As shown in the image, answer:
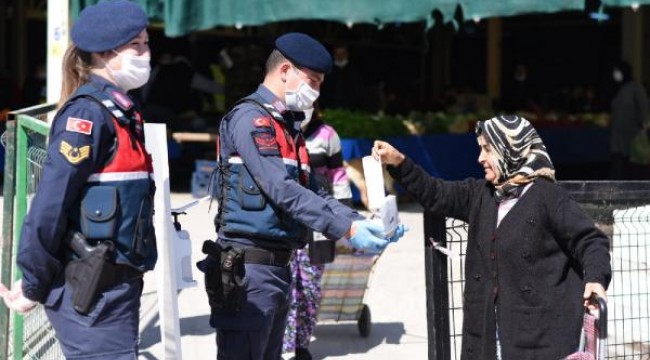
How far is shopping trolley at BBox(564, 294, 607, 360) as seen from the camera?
3992 mm

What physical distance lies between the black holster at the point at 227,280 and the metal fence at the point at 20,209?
3.24 feet

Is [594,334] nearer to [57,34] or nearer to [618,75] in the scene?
[57,34]

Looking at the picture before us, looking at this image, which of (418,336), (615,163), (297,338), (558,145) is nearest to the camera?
(297,338)

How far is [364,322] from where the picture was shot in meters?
7.64

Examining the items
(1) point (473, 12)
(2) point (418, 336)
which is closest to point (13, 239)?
(2) point (418, 336)

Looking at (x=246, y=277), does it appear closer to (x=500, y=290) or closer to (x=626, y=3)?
(x=500, y=290)

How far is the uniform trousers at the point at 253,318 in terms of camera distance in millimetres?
4570

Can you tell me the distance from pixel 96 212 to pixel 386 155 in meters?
1.28

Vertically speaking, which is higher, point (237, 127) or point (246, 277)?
point (237, 127)

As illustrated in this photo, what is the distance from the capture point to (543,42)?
95.0 feet

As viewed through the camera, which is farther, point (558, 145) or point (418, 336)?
point (558, 145)

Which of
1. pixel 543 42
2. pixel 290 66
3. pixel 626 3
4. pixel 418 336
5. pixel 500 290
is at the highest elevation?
pixel 543 42

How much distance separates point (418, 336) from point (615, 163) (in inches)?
330

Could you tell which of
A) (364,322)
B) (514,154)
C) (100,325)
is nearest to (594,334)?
(514,154)
